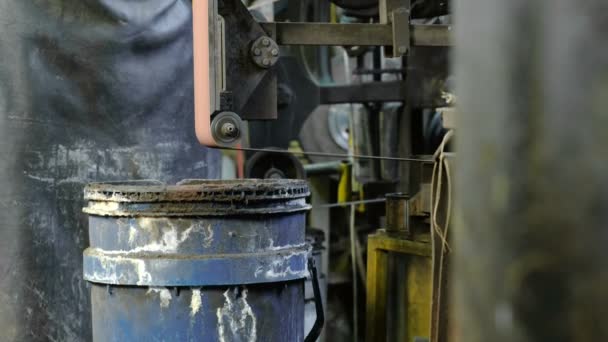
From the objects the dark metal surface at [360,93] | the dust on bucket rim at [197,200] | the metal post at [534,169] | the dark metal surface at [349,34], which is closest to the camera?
the metal post at [534,169]

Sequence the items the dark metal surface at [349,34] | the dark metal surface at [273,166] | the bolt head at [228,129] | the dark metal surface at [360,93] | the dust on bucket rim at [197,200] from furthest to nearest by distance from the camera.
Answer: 1. the dark metal surface at [360,93]
2. the dark metal surface at [273,166]
3. the dark metal surface at [349,34]
4. the bolt head at [228,129]
5. the dust on bucket rim at [197,200]

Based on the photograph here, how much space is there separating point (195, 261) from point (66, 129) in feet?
3.03

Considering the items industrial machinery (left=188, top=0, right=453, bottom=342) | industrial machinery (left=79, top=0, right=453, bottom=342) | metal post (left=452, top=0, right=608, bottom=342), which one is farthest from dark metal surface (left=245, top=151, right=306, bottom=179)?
metal post (left=452, top=0, right=608, bottom=342)

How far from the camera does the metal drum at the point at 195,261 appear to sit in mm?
2113

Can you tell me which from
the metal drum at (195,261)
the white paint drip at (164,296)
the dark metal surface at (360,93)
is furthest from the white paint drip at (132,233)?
the dark metal surface at (360,93)

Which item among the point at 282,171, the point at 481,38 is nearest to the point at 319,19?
the point at 282,171

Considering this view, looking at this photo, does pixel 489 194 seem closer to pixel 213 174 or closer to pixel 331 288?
pixel 213 174

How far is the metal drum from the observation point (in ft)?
6.93

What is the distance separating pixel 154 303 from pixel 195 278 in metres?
0.13

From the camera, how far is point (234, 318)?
215cm

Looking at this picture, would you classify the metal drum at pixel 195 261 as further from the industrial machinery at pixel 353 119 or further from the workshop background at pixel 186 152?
the industrial machinery at pixel 353 119

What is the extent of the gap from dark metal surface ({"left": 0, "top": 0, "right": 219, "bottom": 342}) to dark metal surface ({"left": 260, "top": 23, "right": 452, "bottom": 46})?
2.08 ft

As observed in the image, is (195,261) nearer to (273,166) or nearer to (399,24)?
(399,24)

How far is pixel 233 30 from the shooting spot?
7.93 ft
